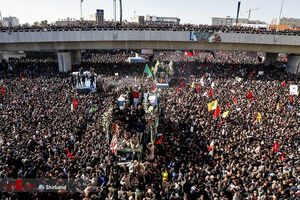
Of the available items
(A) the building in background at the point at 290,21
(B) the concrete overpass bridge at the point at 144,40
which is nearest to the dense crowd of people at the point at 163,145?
(B) the concrete overpass bridge at the point at 144,40

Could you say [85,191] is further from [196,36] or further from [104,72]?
[196,36]

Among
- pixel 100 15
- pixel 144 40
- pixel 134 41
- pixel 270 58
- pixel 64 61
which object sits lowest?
pixel 64 61

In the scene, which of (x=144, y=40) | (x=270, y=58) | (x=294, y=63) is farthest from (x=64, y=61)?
(x=294, y=63)

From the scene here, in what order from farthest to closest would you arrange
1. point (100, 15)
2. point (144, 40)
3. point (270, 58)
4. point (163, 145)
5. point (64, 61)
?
point (100, 15) → point (270, 58) → point (144, 40) → point (64, 61) → point (163, 145)

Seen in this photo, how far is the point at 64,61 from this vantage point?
3419 cm

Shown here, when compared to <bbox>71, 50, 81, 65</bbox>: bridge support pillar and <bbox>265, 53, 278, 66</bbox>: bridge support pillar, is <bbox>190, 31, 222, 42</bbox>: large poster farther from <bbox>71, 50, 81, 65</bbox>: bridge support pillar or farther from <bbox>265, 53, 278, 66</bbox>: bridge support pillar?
<bbox>71, 50, 81, 65</bbox>: bridge support pillar

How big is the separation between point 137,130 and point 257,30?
1193 inches

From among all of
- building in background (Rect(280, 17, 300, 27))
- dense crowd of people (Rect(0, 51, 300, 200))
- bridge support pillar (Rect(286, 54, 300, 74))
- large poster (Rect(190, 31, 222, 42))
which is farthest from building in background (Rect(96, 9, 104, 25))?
building in background (Rect(280, 17, 300, 27))

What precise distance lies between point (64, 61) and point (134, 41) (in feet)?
36.9

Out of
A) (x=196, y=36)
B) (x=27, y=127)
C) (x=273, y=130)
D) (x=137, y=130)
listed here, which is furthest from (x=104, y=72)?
(x=273, y=130)

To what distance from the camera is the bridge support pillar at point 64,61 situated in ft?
111

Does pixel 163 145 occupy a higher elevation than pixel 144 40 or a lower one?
lower

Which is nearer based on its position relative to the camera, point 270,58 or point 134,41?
point 134,41

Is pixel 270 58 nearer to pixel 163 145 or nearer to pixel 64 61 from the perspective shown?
pixel 163 145
